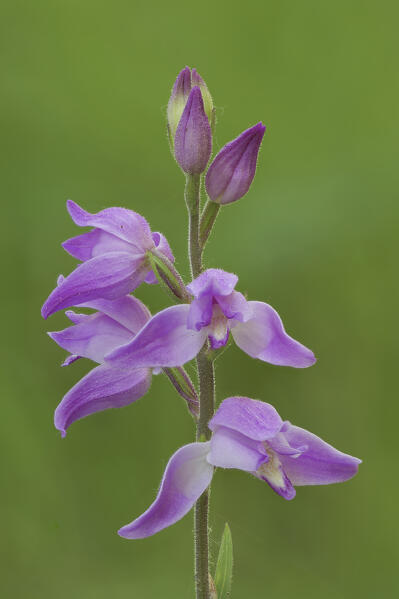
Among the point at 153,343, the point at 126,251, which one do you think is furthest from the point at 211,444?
the point at 126,251

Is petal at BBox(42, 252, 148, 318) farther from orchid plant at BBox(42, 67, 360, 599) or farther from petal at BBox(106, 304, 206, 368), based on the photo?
petal at BBox(106, 304, 206, 368)

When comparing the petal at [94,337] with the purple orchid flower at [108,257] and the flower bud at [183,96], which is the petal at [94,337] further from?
the flower bud at [183,96]

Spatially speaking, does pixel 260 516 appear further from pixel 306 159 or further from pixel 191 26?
pixel 191 26

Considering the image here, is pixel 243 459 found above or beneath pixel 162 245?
beneath

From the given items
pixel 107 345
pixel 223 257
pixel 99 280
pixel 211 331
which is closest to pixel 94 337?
pixel 107 345

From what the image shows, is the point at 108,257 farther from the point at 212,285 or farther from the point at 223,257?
the point at 223,257

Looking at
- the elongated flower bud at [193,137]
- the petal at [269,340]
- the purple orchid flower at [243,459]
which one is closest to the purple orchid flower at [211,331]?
the petal at [269,340]

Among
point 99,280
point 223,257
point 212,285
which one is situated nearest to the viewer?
point 212,285
